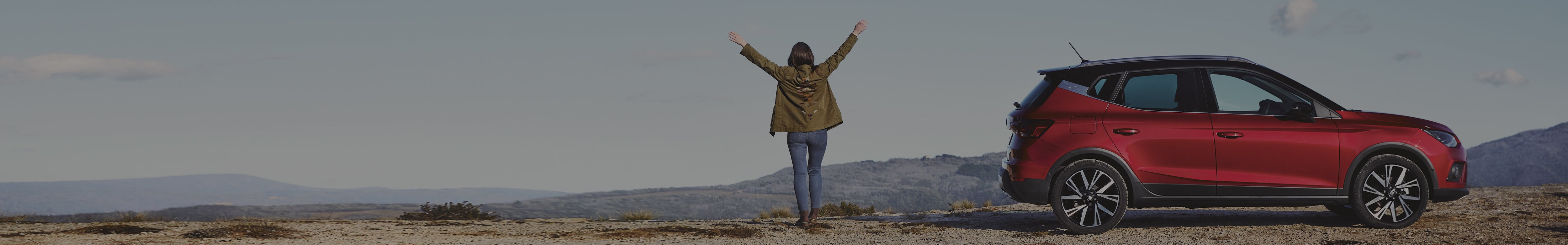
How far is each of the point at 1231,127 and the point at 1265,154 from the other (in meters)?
0.39

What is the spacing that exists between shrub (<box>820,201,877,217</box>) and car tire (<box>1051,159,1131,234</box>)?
446cm

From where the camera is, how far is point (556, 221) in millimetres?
9797

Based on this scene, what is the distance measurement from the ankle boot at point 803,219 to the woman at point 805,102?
0.38 m

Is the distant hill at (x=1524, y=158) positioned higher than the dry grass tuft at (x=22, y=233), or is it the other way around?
the distant hill at (x=1524, y=158)

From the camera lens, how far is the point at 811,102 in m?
8.12

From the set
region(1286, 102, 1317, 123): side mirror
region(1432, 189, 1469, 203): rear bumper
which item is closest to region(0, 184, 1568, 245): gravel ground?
region(1432, 189, 1469, 203): rear bumper

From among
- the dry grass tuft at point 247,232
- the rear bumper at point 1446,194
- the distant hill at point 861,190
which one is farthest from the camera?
the distant hill at point 861,190

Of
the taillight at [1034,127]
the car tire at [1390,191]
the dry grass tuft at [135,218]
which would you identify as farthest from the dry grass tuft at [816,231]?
the dry grass tuft at [135,218]

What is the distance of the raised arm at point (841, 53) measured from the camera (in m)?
8.14

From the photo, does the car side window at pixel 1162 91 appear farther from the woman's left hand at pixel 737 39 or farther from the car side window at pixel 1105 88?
the woman's left hand at pixel 737 39

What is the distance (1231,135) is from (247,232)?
783 centimetres

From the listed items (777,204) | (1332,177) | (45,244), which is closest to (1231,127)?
(1332,177)

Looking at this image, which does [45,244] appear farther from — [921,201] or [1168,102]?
[921,201]

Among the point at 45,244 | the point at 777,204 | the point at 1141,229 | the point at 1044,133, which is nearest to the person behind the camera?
the point at 45,244
